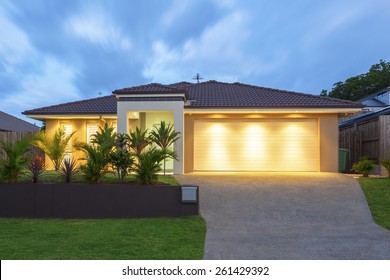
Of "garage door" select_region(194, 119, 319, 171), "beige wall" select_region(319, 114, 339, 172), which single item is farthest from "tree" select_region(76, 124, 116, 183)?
"beige wall" select_region(319, 114, 339, 172)

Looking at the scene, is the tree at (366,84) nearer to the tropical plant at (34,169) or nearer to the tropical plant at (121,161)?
the tropical plant at (121,161)

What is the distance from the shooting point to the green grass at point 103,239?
572cm

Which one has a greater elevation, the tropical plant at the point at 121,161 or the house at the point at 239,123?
the house at the point at 239,123

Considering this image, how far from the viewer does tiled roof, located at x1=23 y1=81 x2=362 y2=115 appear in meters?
15.5

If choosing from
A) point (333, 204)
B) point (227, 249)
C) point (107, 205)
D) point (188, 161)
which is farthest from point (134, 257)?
point (188, 161)

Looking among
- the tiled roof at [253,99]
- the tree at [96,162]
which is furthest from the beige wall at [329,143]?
the tree at [96,162]

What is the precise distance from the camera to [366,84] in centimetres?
4944

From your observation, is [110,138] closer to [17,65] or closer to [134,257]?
[134,257]

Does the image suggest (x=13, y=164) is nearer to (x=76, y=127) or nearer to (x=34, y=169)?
(x=34, y=169)

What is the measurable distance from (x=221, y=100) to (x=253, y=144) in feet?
8.72

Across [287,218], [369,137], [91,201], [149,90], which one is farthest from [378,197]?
[149,90]

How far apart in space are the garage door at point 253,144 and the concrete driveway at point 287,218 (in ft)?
6.85

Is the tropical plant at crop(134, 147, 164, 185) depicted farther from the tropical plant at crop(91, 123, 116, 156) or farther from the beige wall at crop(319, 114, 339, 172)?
the beige wall at crop(319, 114, 339, 172)

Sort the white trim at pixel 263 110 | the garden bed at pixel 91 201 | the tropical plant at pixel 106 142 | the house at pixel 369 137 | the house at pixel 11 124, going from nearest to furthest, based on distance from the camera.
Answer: the garden bed at pixel 91 201 < the tropical plant at pixel 106 142 < the house at pixel 369 137 < the white trim at pixel 263 110 < the house at pixel 11 124
